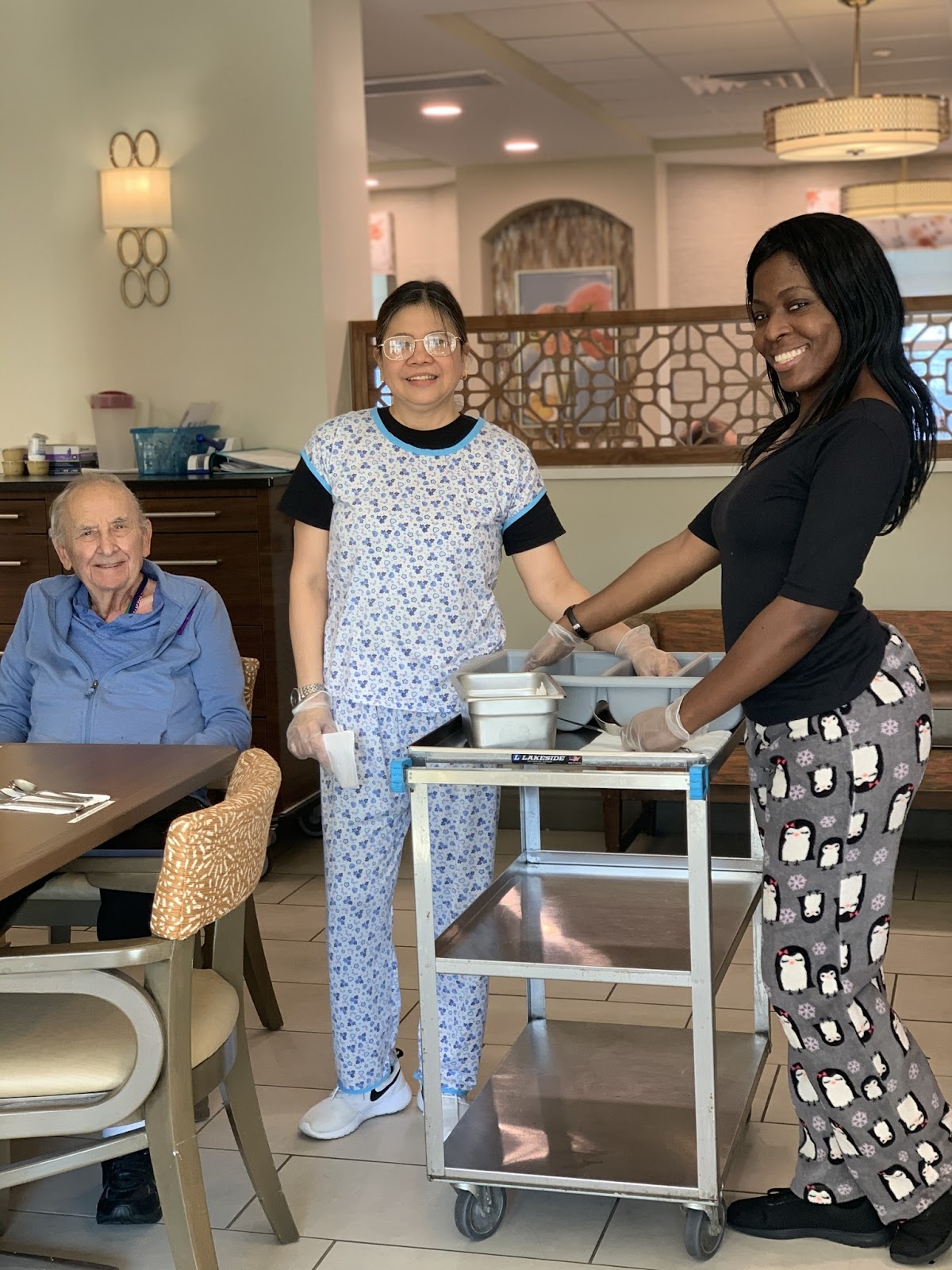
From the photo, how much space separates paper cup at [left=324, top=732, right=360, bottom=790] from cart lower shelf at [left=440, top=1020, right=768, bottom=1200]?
2.03 feet

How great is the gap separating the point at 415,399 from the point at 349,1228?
1453mm

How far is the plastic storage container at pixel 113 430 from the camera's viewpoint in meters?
5.21

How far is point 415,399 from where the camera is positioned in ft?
8.91

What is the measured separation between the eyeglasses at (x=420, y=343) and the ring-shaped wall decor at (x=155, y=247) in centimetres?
286

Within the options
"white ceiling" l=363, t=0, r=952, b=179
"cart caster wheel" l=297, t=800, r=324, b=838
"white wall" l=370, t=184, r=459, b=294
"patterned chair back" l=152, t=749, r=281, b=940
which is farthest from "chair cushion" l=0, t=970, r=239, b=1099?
"white wall" l=370, t=184, r=459, b=294

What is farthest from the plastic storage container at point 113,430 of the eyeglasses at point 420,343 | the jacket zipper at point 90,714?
the eyeglasses at point 420,343

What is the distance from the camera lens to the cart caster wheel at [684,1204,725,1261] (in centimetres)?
241

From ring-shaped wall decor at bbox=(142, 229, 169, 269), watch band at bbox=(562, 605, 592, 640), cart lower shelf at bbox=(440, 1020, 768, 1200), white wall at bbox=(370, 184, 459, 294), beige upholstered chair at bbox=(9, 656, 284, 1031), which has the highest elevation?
white wall at bbox=(370, 184, 459, 294)

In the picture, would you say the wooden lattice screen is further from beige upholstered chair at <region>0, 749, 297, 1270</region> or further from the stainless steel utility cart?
beige upholstered chair at <region>0, 749, 297, 1270</region>

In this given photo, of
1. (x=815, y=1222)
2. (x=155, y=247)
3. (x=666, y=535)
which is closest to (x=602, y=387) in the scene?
(x=666, y=535)

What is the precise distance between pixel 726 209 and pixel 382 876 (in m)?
9.85

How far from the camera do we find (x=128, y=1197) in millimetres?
2633

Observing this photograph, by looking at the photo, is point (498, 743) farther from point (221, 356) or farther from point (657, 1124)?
point (221, 356)

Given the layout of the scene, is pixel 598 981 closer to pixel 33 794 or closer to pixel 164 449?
pixel 33 794
